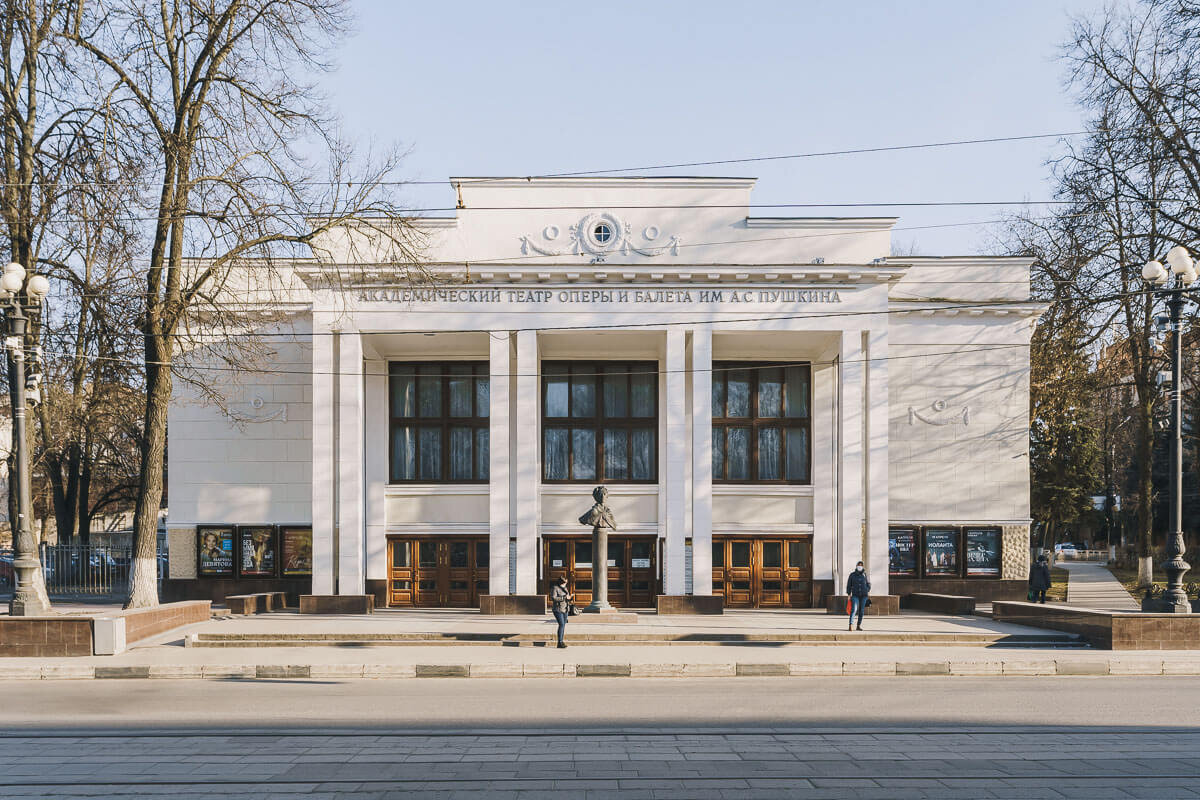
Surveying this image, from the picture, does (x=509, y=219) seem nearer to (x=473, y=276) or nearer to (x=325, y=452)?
(x=473, y=276)

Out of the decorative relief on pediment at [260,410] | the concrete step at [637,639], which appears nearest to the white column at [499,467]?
the concrete step at [637,639]

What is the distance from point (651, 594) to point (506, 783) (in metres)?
19.1

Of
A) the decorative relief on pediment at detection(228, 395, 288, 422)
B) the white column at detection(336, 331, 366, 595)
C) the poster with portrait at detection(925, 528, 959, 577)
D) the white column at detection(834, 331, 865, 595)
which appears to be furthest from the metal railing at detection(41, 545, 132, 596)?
the poster with portrait at detection(925, 528, 959, 577)

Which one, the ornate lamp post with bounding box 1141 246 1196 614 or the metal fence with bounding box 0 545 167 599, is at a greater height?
the ornate lamp post with bounding box 1141 246 1196 614

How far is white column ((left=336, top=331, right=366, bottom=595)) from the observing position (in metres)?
25.2

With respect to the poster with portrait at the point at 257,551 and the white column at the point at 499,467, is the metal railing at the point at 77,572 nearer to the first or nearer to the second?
the poster with portrait at the point at 257,551

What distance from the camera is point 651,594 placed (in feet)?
91.4

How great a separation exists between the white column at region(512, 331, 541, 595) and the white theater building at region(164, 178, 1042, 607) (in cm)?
6

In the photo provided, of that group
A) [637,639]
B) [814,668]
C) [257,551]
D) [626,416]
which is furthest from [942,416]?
[257,551]

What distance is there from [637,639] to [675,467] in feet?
21.1

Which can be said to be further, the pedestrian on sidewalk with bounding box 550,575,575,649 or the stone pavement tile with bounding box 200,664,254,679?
the pedestrian on sidewalk with bounding box 550,575,575,649

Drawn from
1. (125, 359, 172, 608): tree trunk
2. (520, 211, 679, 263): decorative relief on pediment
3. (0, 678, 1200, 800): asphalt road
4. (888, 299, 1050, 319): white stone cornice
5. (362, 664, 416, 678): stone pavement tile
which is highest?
(520, 211, 679, 263): decorative relief on pediment

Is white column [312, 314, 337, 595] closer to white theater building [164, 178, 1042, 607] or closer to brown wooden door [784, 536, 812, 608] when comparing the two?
white theater building [164, 178, 1042, 607]

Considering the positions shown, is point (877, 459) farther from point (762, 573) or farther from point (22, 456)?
point (22, 456)
